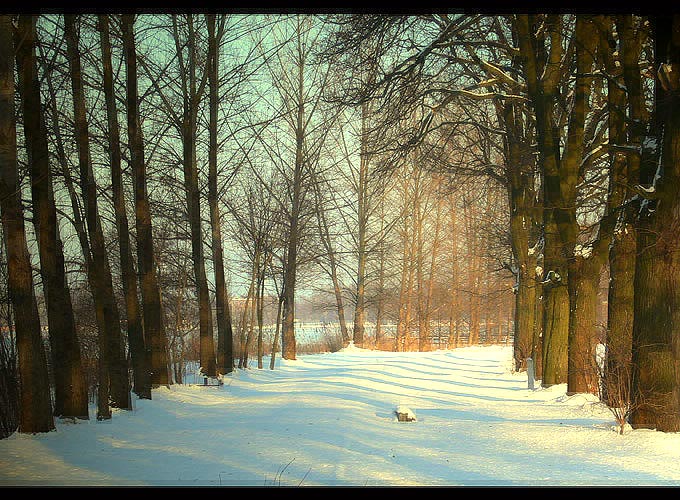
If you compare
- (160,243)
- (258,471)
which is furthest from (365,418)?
(160,243)

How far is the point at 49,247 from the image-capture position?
7922mm

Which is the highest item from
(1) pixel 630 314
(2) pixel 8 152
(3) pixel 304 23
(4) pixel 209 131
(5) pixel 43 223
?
(3) pixel 304 23

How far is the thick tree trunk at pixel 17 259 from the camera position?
6887 millimetres

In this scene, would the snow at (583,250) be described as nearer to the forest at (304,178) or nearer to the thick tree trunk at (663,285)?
the forest at (304,178)

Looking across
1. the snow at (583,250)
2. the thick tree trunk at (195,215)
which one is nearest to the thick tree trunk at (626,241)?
the snow at (583,250)

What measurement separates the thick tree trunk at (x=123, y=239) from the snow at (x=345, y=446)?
54 cm

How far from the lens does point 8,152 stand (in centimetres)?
695

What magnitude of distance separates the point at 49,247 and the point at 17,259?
967 mm

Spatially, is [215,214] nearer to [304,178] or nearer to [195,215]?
[195,215]

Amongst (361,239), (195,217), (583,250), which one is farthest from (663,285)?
(361,239)

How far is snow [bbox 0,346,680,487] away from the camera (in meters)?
5.62
